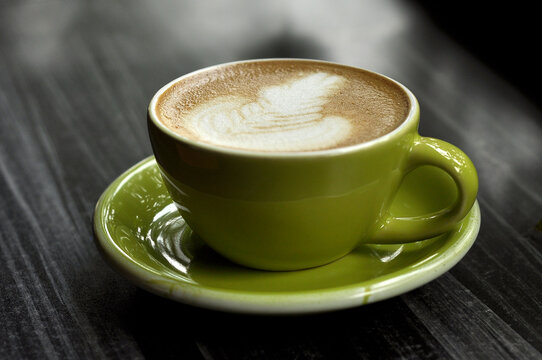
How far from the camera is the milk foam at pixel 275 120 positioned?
614 millimetres

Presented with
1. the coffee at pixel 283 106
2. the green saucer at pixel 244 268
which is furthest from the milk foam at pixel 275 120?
the green saucer at pixel 244 268

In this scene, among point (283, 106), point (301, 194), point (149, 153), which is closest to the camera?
point (301, 194)

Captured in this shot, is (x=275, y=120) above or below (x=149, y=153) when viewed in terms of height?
above

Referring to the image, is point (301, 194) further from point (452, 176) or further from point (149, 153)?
point (149, 153)

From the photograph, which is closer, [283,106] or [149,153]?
[283,106]

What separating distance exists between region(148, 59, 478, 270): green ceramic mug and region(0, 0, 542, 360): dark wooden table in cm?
7

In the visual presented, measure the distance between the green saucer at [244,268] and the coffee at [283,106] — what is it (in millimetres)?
132

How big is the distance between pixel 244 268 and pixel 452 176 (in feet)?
0.77

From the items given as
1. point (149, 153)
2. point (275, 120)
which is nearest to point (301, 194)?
point (275, 120)

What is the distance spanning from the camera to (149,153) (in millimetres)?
1016

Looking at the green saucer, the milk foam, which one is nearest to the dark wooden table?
the green saucer

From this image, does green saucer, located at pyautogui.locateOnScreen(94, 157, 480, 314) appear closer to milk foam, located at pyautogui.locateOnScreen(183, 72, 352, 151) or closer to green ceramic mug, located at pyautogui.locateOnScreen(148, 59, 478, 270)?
green ceramic mug, located at pyautogui.locateOnScreen(148, 59, 478, 270)

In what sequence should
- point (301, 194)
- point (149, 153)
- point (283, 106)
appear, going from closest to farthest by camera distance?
1. point (301, 194)
2. point (283, 106)
3. point (149, 153)

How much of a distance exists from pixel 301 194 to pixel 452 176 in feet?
0.54
